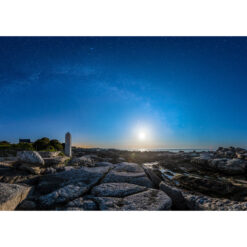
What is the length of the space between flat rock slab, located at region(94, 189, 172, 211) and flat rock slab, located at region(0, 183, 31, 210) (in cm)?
153

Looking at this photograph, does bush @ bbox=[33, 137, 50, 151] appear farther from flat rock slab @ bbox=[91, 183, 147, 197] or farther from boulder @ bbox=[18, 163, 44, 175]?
flat rock slab @ bbox=[91, 183, 147, 197]

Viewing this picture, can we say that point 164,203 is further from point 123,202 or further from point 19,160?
point 19,160

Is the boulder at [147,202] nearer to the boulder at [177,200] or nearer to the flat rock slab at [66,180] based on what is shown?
the boulder at [177,200]

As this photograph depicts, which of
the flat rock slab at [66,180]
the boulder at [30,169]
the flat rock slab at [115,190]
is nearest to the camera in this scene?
the flat rock slab at [115,190]

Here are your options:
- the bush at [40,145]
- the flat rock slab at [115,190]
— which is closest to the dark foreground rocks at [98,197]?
the flat rock slab at [115,190]

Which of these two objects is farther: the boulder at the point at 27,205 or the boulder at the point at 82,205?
the boulder at the point at 27,205

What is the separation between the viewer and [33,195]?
9.36ft

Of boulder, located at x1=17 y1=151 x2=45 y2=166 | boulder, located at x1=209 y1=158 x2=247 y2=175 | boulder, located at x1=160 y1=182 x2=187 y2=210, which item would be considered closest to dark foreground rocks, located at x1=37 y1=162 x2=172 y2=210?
boulder, located at x1=160 y1=182 x2=187 y2=210

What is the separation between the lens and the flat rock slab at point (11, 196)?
2.22 metres

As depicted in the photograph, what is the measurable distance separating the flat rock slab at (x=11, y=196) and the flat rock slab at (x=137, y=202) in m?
1.53

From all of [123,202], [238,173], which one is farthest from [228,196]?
[238,173]

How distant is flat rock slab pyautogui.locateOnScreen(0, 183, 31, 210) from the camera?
2.22 m

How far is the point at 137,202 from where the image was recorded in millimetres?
2361

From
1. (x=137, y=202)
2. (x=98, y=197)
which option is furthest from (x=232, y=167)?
(x=98, y=197)
